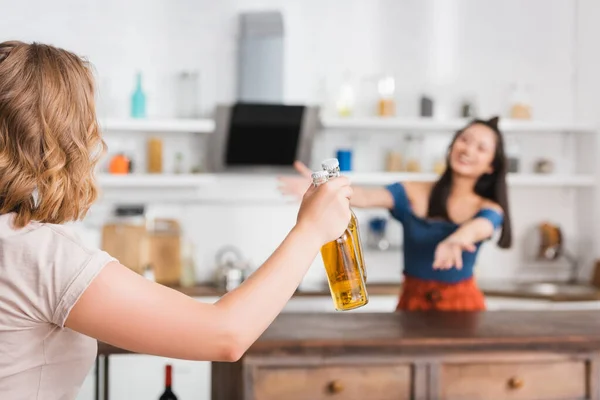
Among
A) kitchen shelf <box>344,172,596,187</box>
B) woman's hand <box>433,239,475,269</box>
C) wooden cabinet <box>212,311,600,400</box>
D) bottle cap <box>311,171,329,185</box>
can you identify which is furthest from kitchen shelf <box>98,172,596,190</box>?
bottle cap <box>311,171,329,185</box>

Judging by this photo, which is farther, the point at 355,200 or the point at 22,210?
the point at 355,200

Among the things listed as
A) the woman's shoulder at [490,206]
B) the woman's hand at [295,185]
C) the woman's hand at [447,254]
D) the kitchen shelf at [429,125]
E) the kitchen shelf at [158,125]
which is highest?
the kitchen shelf at [429,125]

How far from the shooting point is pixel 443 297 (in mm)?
2686

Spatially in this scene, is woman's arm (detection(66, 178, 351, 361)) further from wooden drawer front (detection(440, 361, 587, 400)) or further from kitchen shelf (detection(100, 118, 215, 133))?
kitchen shelf (detection(100, 118, 215, 133))

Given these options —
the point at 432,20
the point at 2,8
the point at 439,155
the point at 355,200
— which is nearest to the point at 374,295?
the point at 439,155

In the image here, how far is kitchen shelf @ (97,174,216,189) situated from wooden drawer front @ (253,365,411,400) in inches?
101

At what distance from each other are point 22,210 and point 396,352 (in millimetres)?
1218

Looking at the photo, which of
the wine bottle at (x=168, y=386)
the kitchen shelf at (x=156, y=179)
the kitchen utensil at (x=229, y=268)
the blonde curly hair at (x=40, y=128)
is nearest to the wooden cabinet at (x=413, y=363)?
the wine bottle at (x=168, y=386)

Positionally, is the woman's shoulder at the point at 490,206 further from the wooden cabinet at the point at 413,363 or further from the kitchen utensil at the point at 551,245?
the kitchen utensil at the point at 551,245

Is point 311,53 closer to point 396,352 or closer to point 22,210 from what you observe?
point 396,352

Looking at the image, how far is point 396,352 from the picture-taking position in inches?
76.8

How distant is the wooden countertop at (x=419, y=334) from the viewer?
1.92 m

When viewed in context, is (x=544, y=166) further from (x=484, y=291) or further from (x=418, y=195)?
(x=418, y=195)

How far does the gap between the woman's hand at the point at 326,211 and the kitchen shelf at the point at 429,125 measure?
11.0 feet
